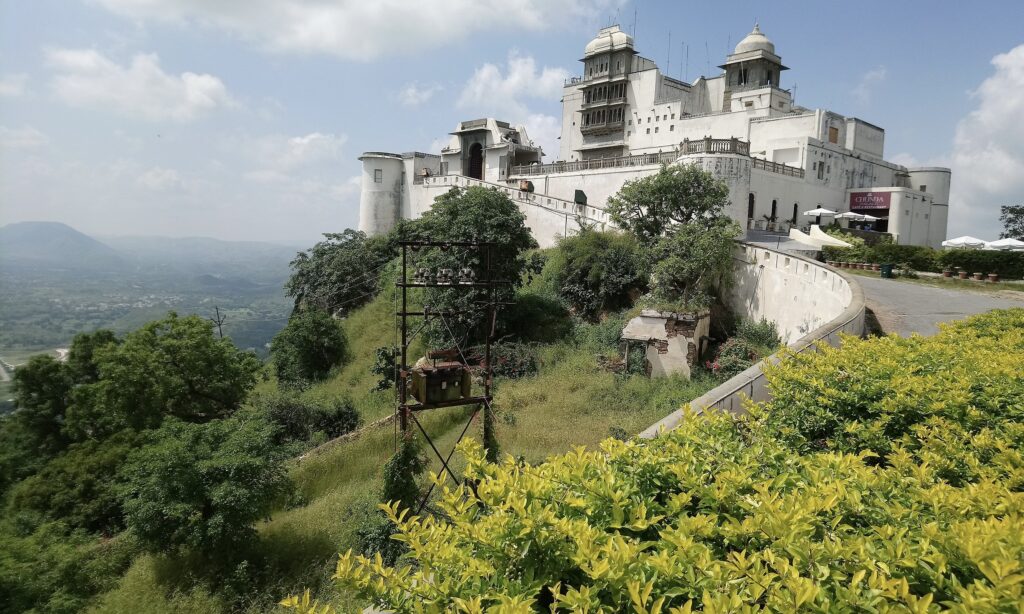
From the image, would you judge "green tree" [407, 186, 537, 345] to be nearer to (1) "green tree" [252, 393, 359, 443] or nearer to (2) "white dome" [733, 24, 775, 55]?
(1) "green tree" [252, 393, 359, 443]

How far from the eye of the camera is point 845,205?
33.9 metres

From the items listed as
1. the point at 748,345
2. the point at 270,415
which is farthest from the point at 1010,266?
the point at 270,415

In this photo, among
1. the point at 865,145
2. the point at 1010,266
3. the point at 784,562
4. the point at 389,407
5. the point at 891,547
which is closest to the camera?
the point at 784,562

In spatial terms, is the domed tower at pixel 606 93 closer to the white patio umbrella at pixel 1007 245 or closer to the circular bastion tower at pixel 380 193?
the circular bastion tower at pixel 380 193

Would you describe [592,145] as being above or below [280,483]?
above

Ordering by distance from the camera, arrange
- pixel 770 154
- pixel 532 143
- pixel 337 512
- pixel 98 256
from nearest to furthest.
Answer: pixel 337 512, pixel 770 154, pixel 532 143, pixel 98 256

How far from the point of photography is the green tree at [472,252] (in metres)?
20.4

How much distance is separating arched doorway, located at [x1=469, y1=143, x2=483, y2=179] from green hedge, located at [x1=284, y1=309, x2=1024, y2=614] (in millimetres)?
40031

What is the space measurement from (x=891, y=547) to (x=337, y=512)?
34.0 ft

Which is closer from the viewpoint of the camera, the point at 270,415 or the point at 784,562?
the point at 784,562

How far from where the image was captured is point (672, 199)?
20672 mm

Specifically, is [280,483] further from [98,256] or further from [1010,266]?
[98,256]

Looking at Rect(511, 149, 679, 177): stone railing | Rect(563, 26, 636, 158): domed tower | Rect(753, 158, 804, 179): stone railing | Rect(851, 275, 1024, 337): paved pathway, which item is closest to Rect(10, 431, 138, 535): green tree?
Rect(851, 275, 1024, 337): paved pathway

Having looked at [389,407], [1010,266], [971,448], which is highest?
[1010,266]
